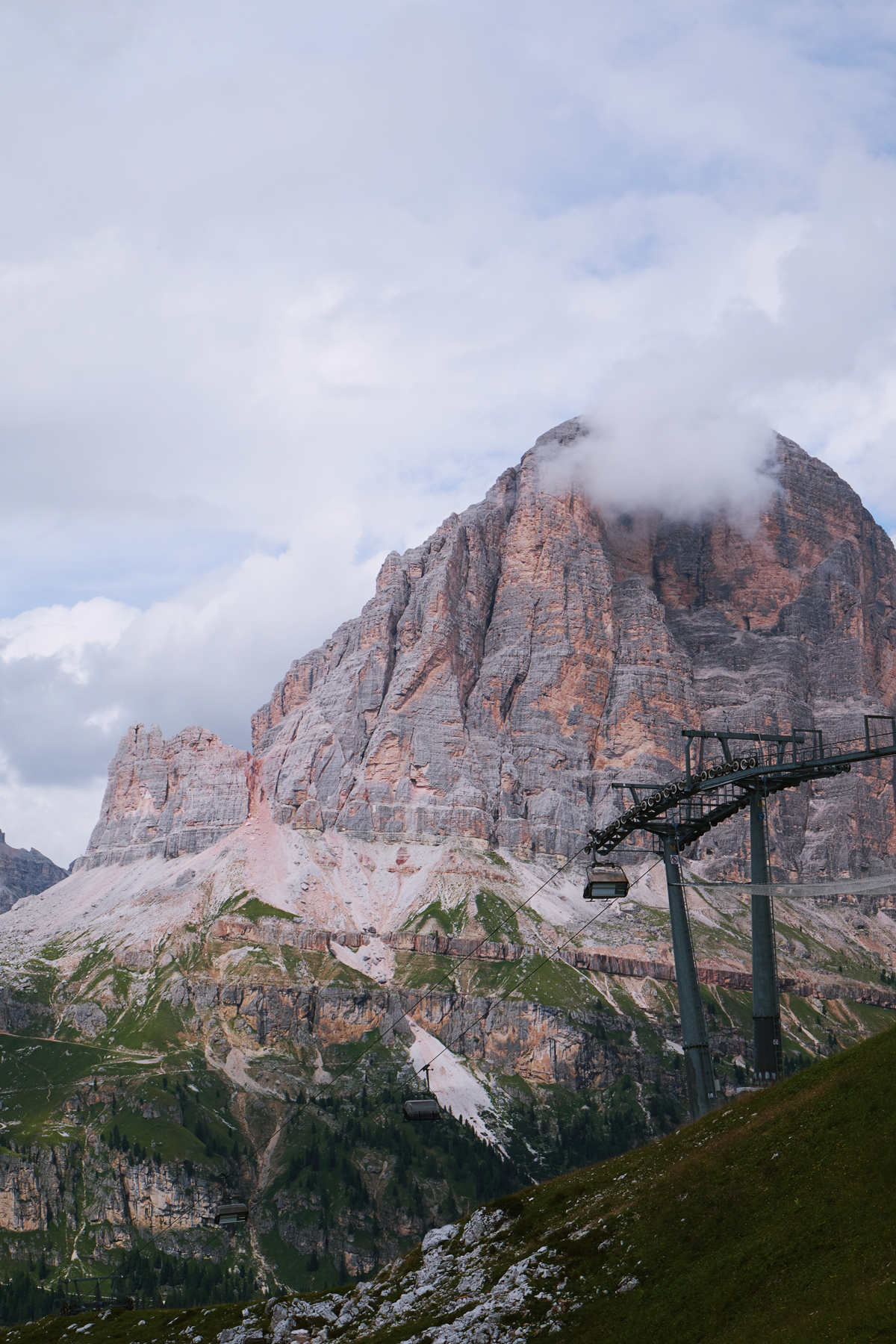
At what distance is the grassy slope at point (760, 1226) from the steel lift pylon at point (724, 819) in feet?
15.3

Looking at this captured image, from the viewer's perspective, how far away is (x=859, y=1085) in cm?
4656

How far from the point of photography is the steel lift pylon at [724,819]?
2235 inches

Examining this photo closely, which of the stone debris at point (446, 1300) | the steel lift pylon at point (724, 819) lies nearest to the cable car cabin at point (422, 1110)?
the stone debris at point (446, 1300)

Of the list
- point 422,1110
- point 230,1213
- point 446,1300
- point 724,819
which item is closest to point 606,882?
point 724,819

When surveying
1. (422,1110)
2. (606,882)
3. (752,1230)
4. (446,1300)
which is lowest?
(446,1300)

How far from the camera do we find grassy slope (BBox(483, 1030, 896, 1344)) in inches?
1470

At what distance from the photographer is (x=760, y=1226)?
43.2 metres

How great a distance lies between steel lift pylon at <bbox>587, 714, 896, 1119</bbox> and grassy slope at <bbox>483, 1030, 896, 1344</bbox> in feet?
15.3

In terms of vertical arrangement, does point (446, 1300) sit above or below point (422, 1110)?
below

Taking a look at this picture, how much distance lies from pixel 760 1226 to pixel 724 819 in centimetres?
2233

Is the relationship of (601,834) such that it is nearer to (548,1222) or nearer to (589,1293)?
(548,1222)

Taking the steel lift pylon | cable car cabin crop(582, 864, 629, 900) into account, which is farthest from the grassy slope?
cable car cabin crop(582, 864, 629, 900)

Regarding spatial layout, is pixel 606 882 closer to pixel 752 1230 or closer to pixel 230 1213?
pixel 752 1230

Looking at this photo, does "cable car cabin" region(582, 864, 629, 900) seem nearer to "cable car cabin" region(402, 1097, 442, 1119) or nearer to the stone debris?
the stone debris
